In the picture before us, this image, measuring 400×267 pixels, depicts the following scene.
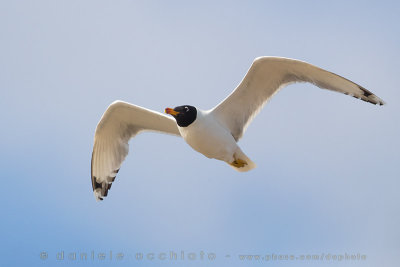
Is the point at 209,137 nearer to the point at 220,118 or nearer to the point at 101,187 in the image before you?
the point at 220,118

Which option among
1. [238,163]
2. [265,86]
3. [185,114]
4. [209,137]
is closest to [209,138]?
[209,137]

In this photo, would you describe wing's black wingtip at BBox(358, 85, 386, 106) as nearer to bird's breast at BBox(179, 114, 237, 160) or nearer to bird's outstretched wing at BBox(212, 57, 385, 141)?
bird's outstretched wing at BBox(212, 57, 385, 141)

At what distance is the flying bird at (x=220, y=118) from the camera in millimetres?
7375

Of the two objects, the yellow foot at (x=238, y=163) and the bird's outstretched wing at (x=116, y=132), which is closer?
the yellow foot at (x=238, y=163)

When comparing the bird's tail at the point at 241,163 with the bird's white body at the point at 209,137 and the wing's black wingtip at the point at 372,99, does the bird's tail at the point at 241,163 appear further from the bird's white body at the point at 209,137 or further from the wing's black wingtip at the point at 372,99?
the wing's black wingtip at the point at 372,99

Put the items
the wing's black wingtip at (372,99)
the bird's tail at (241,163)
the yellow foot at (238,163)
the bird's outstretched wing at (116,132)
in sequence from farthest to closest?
Result: 1. the bird's outstretched wing at (116,132)
2. the yellow foot at (238,163)
3. the bird's tail at (241,163)
4. the wing's black wingtip at (372,99)

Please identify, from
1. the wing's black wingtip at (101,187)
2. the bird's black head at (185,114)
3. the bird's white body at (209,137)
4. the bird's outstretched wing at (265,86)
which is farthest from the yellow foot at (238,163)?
the wing's black wingtip at (101,187)

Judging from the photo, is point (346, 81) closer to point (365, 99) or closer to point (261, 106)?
point (365, 99)

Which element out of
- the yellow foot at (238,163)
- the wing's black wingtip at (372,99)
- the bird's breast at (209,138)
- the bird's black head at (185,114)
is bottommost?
the yellow foot at (238,163)

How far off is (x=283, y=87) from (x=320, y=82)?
474 millimetres

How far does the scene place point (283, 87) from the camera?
25.3 feet

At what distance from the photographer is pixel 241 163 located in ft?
25.9

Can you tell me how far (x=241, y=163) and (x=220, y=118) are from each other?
649mm

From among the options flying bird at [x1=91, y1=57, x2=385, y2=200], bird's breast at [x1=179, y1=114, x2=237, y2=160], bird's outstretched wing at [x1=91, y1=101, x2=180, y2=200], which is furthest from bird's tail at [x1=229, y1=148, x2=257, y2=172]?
bird's outstretched wing at [x1=91, y1=101, x2=180, y2=200]
